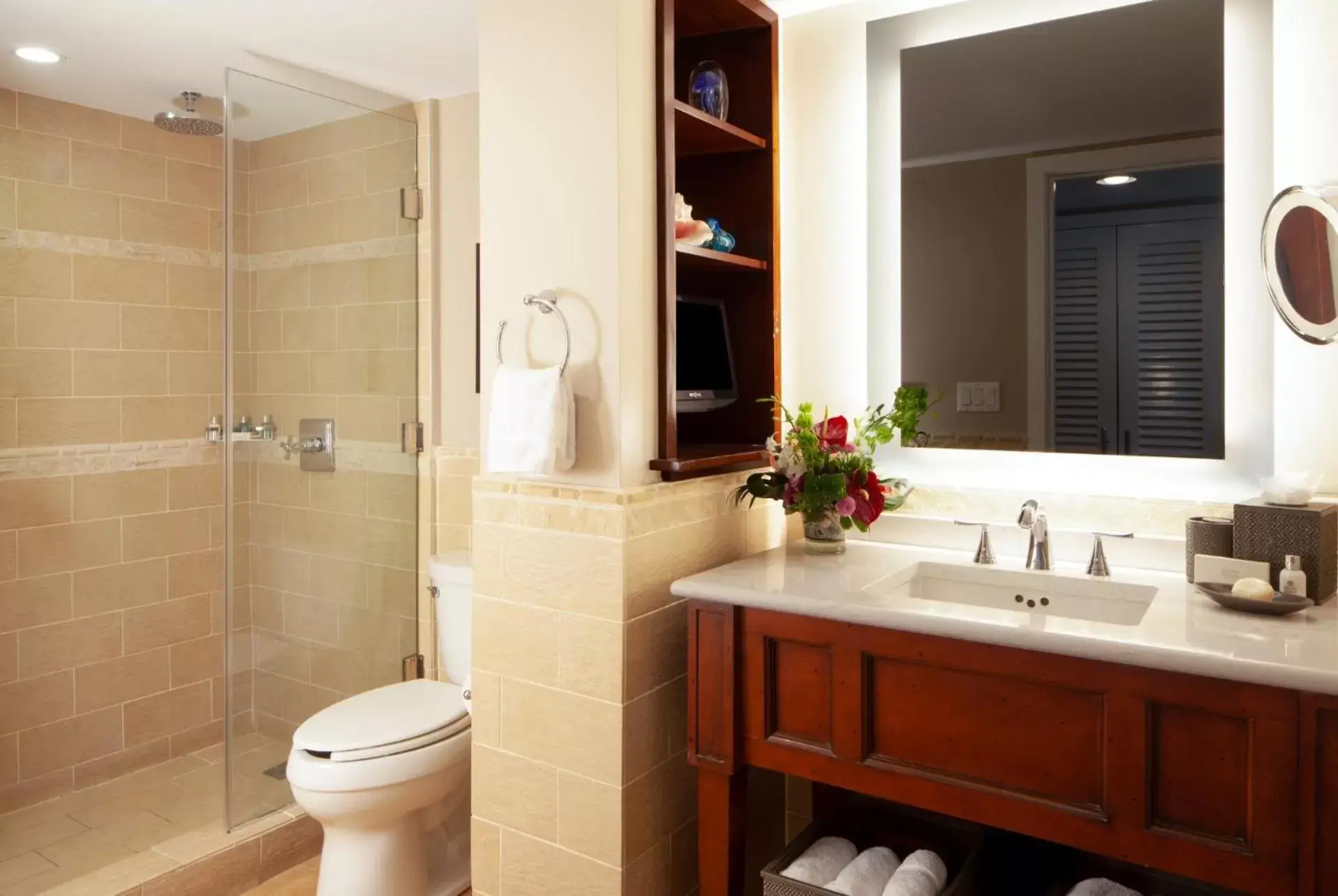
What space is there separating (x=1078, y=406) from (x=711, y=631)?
977mm

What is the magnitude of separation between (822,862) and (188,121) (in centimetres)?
296

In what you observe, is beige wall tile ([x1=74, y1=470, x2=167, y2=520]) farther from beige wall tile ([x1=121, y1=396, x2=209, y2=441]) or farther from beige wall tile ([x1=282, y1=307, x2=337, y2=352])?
beige wall tile ([x1=282, y1=307, x2=337, y2=352])

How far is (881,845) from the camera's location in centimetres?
200

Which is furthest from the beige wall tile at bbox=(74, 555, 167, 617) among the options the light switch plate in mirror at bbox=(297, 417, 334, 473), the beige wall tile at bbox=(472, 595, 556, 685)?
the beige wall tile at bbox=(472, 595, 556, 685)

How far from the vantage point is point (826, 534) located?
2.04 m

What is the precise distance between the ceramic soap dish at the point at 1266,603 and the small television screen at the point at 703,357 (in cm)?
107

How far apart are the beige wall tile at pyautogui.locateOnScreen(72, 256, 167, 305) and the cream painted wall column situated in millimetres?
1871

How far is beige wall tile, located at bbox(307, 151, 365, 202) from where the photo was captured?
2816 millimetres

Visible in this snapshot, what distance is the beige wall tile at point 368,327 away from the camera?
2.89 m

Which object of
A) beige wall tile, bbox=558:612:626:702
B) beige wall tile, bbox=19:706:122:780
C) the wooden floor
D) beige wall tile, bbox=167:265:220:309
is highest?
beige wall tile, bbox=167:265:220:309

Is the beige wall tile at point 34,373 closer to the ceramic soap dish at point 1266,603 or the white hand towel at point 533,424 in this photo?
the white hand towel at point 533,424

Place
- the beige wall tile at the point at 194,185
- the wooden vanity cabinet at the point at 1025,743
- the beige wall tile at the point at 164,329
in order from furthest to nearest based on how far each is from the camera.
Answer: the beige wall tile at the point at 194,185 < the beige wall tile at the point at 164,329 < the wooden vanity cabinet at the point at 1025,743

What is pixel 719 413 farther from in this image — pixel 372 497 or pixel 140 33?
pixel 140 33

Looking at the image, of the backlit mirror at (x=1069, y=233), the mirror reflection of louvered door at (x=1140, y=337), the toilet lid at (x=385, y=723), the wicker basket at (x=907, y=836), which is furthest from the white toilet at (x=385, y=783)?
the mirror reflection of louvered door at (x=1140, y=337)
